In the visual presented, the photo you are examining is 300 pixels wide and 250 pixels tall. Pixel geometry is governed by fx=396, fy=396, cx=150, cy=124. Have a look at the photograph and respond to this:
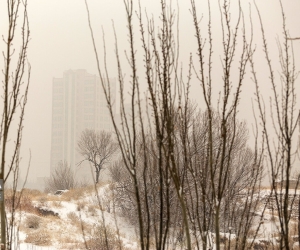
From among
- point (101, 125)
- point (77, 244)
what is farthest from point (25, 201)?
point (101, 125)

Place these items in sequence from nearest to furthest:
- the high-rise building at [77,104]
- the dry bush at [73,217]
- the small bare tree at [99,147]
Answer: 1. the dry bush at [73,217]
2. the small bare tree at [99,147]
3. the high-rise building at [77,104]

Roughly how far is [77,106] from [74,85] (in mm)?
3910

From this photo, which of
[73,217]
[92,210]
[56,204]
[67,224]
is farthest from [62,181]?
[67,224]

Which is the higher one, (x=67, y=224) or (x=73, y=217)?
(x=73, y=217)

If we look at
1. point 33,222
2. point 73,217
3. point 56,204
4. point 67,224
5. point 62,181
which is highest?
point 62,181

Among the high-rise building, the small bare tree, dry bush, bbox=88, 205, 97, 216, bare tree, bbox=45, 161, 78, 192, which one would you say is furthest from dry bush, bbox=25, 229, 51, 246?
the high-rise building

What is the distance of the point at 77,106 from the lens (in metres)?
73.1

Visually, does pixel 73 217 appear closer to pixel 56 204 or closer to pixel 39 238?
pixel 56 204

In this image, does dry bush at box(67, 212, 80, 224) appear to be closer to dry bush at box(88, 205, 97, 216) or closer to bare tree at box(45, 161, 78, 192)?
dry bush at box(88, 205, 97, 216)

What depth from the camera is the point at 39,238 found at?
10859 millimetres

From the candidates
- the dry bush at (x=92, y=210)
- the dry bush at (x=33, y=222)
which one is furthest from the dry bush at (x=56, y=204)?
the dry bush at (x=33, y=222)

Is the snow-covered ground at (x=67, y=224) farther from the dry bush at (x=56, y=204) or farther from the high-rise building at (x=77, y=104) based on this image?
the high-rise building at (x=77, y=104)

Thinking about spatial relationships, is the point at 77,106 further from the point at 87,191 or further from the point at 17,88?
the point at 17,88

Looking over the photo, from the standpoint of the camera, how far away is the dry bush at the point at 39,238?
10.5 m
